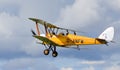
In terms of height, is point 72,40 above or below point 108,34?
below

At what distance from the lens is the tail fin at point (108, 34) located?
634ft

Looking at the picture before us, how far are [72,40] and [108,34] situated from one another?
15.7 feet

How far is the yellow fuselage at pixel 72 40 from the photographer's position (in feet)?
632

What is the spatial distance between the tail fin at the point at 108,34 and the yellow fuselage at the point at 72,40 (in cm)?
115

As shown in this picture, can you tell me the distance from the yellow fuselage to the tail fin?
115cm

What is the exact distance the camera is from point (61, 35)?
194m

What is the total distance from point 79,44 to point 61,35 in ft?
8.98

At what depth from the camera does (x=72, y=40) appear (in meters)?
194

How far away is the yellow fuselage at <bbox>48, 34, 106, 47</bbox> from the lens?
193 m

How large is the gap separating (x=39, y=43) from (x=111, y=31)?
9.74 metres

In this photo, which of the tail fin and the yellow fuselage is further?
the tail fin

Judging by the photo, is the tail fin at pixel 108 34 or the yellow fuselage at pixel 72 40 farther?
the tail fin at pixel 108 34

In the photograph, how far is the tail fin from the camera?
193125 millimetres

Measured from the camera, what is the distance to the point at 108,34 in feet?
636
